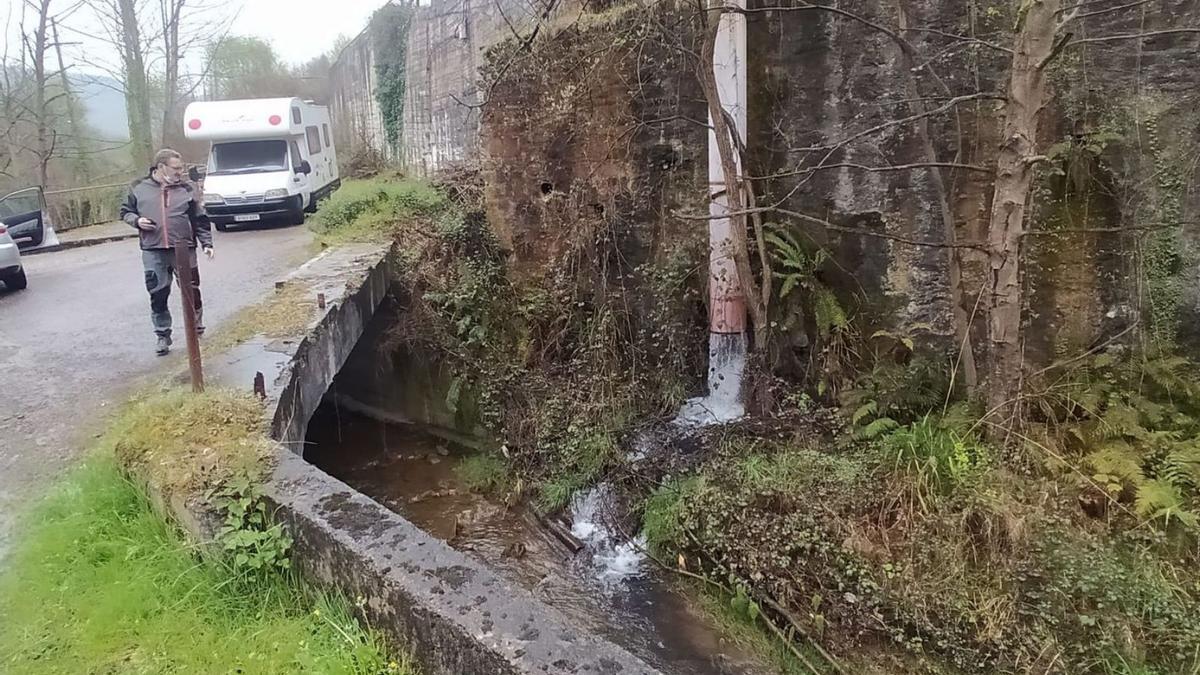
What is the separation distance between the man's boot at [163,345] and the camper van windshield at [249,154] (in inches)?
355

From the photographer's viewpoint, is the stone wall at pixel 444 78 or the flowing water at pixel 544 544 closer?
the flowing water at pixel 544 544

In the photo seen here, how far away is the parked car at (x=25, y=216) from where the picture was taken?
11445 millimetres

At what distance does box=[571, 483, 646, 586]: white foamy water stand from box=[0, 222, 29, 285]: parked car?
785 centimetres

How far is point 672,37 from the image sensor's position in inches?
276

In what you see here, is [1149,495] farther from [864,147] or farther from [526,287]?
[526,287]

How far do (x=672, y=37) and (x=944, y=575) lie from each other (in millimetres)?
5372

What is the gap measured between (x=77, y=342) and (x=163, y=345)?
1.29 meters

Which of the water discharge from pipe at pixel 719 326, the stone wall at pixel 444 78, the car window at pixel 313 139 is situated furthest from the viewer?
the car window at pixel 313 139

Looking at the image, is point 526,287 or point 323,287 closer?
point 323,287

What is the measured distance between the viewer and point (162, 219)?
5.99m

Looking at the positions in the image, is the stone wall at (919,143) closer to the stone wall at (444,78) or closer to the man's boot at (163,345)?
the man's boot at (163,345)

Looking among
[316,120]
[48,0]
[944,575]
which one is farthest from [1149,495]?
[48,0]

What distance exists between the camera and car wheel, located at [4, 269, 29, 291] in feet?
30.1

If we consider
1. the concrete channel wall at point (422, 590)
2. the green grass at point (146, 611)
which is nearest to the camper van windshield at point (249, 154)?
the concrete channel wall at point (422, 590)
